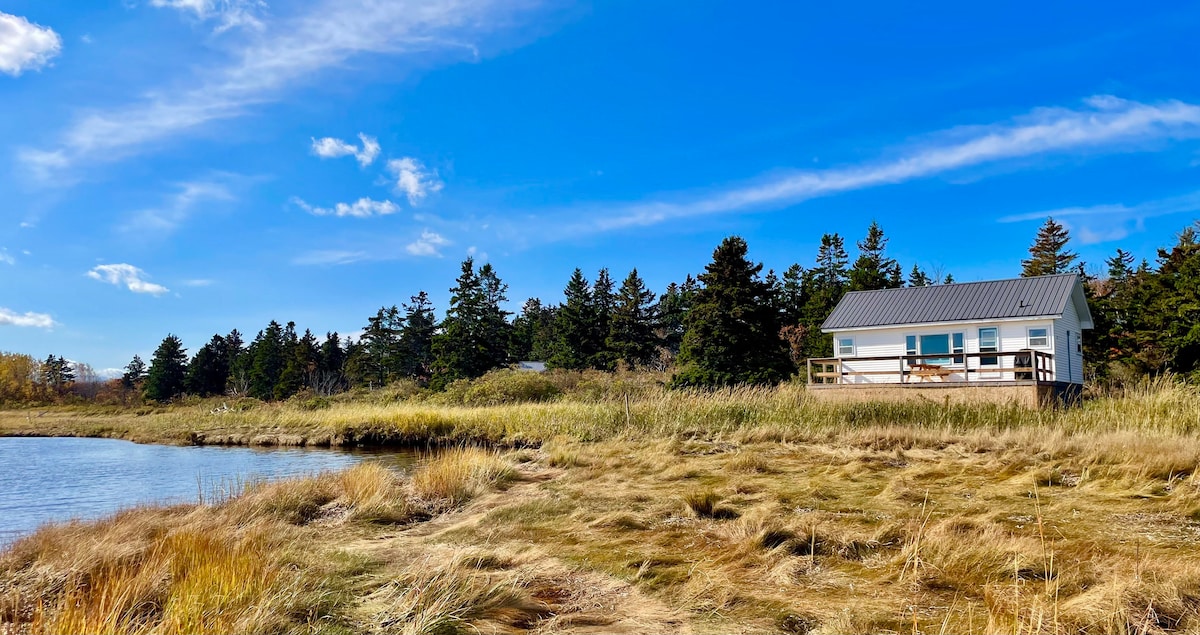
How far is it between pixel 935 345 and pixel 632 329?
2874 cm

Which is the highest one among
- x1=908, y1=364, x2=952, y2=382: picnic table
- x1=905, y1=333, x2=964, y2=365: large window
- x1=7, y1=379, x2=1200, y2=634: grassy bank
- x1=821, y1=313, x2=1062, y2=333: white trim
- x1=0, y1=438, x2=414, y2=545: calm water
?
x1=821, y1=313, x2=1062, y2=333: white trim

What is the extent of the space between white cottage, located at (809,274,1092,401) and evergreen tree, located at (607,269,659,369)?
2480cm

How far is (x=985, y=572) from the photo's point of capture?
15.7ft

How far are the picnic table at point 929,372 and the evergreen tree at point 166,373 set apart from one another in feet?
206

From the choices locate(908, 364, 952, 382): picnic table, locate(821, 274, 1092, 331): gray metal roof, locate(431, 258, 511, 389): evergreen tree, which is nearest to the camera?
locate(908, 364, 952, 382): picnic table

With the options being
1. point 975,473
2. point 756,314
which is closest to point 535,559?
point 975,473

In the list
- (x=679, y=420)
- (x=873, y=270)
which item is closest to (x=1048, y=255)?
(x=873, y=270)

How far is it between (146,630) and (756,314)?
31109 millimetres

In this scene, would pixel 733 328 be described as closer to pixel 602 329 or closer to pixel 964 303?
pixel 964 303

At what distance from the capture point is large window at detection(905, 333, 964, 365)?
2475cm

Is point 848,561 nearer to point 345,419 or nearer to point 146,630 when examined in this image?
point 146,630

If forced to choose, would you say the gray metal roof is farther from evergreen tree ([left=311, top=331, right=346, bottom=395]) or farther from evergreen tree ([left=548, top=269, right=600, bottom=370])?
evergreen tree ([left=311, top=331, right=346, bottom=395])

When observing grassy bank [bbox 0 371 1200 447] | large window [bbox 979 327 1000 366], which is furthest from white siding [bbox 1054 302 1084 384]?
grassy bank [bbox 0 371 1200 447]

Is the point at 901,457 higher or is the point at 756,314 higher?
the point at 756,314
